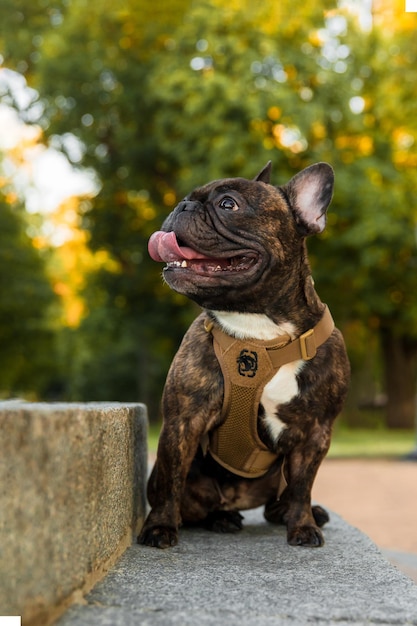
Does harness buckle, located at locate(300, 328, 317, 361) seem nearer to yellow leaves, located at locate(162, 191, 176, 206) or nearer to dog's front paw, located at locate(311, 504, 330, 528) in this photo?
dog's front paw, located at locate(311, 504, 330, 528)

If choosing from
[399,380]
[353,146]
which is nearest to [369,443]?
[399,380]

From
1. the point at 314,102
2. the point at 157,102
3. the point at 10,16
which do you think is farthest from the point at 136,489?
the point at 10,16

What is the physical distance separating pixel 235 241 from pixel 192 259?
216mm

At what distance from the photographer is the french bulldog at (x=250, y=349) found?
399cm

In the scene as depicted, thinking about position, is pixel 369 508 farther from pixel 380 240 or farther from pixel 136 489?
pixel 380 240

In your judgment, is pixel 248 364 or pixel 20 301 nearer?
pixel 248 364

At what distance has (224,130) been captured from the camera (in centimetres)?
2080

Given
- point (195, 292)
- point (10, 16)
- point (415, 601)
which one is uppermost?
point (10, 16)

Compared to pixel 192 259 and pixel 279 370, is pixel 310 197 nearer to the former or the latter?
pixel 192 259

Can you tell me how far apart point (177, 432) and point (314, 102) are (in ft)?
58.5

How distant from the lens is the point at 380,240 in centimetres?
2186

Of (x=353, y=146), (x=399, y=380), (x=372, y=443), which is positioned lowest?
(x=372, y=443)

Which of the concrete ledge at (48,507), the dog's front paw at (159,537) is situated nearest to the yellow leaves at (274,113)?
the dog's front paw at (159,537)

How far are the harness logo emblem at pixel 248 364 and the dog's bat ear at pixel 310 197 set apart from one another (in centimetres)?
64
